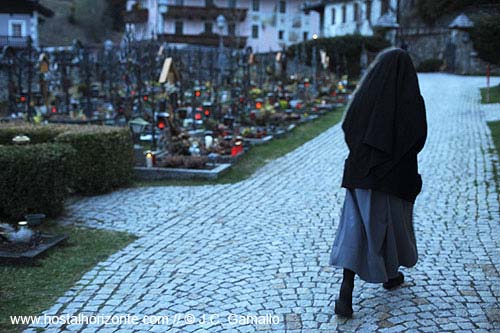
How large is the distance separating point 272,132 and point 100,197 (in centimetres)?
772

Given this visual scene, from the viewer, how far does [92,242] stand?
6.61 metres

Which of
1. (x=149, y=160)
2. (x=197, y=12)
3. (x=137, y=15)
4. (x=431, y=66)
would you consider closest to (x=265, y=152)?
(x=149, y=160)

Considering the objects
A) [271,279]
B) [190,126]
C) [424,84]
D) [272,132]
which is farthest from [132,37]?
[424,84]

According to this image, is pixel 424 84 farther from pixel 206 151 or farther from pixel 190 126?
pixel 206 151

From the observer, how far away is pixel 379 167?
14.0ft

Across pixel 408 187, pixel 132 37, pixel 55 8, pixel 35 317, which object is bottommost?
pixel 35 317

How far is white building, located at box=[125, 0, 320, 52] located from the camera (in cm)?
5816

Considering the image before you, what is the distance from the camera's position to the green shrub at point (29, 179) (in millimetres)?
7070

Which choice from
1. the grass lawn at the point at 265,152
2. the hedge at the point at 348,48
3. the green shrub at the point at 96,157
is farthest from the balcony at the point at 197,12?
the green shrub at the point at 96,157

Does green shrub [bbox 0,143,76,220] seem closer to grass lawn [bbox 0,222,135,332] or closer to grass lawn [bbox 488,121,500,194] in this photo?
grass lawn [bbox 0,222,135,332]

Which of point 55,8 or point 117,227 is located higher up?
point 55,8

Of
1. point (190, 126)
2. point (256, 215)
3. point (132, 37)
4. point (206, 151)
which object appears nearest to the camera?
point (256, 215)

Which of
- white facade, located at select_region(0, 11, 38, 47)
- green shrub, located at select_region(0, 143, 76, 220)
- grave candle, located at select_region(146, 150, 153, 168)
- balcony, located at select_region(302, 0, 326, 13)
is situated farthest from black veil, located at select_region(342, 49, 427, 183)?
balcony, located at select_region(302, 0, 326, 13)

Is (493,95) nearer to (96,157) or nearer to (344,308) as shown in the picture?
(96,157)
